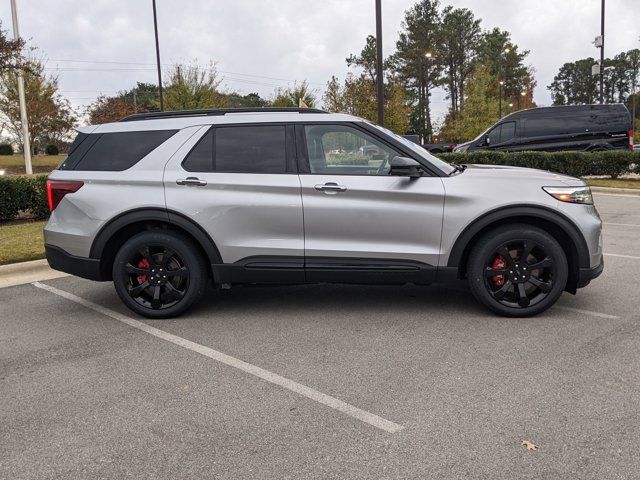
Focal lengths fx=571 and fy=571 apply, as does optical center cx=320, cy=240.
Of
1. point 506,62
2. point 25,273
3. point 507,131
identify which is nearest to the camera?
point 25,273

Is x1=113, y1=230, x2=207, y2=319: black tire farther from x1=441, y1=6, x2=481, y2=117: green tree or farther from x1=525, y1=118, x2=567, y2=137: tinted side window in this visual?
x1=441, y1=6, x2=481, y2=117: green tree

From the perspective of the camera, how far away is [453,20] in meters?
57.0

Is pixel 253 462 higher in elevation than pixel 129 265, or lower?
lower

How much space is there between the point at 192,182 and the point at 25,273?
10.8 feet

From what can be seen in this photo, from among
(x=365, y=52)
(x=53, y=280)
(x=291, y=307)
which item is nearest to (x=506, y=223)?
(x=291, y=307)

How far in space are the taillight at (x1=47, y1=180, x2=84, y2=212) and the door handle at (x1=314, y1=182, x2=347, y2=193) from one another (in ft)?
6.89

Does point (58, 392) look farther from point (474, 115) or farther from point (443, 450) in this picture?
point (474, 115)

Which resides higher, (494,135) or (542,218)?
(494,135)

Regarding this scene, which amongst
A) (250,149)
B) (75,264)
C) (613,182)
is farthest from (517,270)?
(613,182)

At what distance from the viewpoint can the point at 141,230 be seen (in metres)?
5.06

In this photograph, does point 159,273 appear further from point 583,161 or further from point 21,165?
point 21,165

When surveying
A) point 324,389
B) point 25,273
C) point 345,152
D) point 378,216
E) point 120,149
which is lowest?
point 324,389

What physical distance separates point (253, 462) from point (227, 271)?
2327 millimetres

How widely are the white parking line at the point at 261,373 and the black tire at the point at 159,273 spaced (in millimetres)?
219
